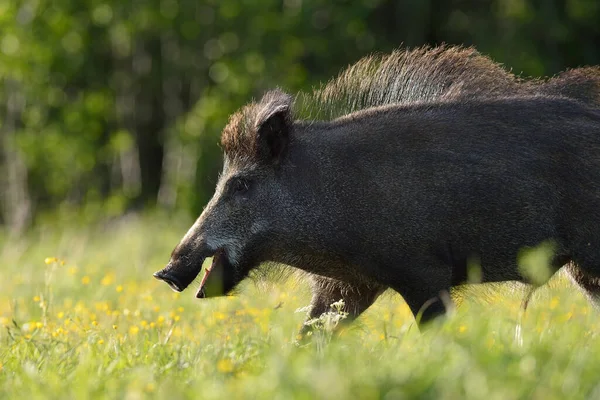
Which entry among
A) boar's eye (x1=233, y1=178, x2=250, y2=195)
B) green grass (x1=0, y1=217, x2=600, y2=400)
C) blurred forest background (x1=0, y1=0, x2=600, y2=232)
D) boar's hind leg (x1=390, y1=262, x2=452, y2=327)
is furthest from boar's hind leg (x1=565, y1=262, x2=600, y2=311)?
blurred forest background (x1=0, y1=0, x2=600, y2=232)

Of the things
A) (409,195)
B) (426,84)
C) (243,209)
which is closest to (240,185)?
(243,209)

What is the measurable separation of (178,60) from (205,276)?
1513cm

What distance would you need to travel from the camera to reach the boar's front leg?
651 centimetres

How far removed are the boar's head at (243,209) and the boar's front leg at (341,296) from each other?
1.67ft

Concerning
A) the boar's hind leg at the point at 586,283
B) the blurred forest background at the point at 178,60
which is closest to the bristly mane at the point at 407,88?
the boar's hind leg at the point at 586,283

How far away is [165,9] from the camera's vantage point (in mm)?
19875

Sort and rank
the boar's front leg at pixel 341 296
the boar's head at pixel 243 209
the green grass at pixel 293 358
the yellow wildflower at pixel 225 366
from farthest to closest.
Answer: the boar's front leg at pixel 341 296, the boar's head at pixel 243 209, the yellow wildflower at pixel 225 366, the green grass at pixel 293 358

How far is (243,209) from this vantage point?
6.37 m

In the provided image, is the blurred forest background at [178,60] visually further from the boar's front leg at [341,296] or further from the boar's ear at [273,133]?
the boar's ear at [273,133]

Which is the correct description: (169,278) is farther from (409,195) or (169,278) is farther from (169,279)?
(409,195)

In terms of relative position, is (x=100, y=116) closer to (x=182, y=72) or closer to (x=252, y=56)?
(x=182, y=72)

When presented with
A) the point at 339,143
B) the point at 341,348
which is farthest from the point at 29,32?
the point at 341,348

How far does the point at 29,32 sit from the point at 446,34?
7.88 m

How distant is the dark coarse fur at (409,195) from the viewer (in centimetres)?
602
